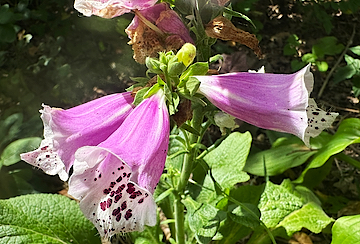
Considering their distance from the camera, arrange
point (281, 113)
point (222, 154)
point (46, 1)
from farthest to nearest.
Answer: point (46, 1)
point (222, 154)
point (281, 113)

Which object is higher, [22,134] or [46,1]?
[46,1]

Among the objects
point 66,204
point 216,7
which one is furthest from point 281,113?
point 66,204

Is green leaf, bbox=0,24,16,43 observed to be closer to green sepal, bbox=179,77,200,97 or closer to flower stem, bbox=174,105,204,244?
flower stem, bbox=174,105,204,244

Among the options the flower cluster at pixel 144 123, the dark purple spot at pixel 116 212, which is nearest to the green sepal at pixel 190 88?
the flower cluster at pixel 144 123

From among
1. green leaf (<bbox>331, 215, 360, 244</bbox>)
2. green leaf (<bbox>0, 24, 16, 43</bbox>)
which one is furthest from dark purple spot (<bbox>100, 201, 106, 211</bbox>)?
green leaf (<bbox>0, 24, 16, 43</bbox>)

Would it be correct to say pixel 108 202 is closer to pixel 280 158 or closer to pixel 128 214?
pixel 128 214

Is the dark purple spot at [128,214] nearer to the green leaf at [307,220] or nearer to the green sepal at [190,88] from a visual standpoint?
the green sepal at [190,88]

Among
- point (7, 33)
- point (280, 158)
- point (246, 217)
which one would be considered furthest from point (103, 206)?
point (7, 33)

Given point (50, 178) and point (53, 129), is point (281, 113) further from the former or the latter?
point (50, 178)
